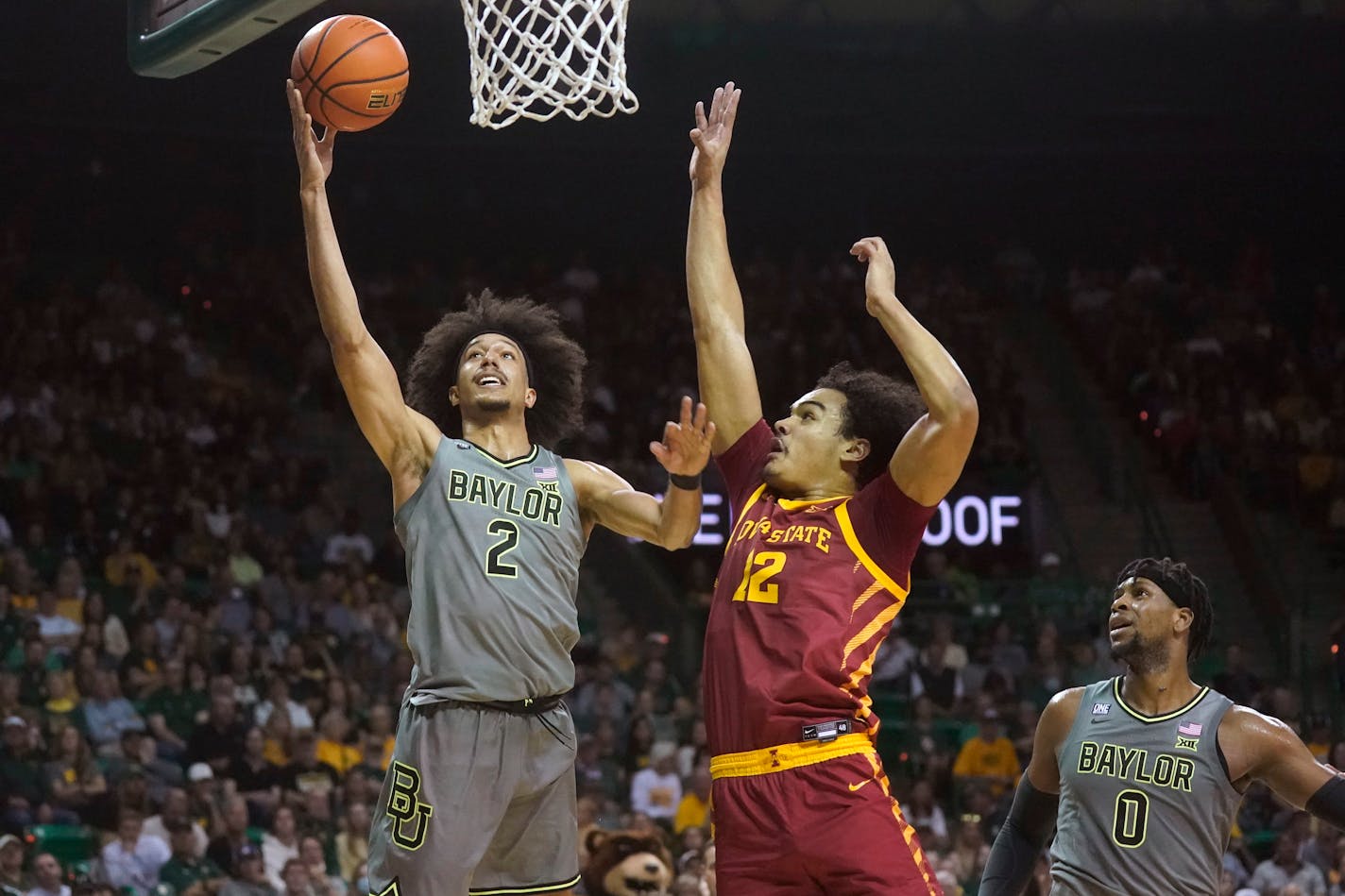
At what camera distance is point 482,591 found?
4.34 metres

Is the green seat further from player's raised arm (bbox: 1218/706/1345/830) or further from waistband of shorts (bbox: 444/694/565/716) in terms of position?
player's raised arm (bbox: 1218/706/1345/830)

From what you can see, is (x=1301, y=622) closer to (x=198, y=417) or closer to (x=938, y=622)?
(x=938, y=622)

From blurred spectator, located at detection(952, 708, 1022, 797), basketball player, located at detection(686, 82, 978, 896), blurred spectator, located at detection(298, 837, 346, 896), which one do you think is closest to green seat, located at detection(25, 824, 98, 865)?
blurred spectator, located at detection(298, 837, 346, 896)

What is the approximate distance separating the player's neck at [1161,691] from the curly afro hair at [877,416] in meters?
1.19

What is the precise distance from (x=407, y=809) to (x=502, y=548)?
690 mm

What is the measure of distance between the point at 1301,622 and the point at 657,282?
722 cm

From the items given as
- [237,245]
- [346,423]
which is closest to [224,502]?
[346,423]

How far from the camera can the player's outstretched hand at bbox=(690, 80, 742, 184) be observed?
4.70 meters

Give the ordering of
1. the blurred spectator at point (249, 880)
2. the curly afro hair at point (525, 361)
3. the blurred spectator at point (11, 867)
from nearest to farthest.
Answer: the curly afro hair at point (525, 361) < the blurred spectator at point (11, 867) < the blurred spectator at point (249, 880)

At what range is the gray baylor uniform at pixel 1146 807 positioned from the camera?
193 inches

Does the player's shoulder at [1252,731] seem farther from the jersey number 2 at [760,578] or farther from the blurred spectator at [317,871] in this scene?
the blurred spectator at [317,871]

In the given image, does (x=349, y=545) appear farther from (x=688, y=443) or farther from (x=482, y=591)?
(x=688, y=443)

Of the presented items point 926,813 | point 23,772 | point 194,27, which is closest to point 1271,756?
point 194,27

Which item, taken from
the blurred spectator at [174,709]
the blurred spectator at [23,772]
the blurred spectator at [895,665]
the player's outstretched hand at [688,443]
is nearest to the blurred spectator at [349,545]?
the blurred spectator at [174,709]
